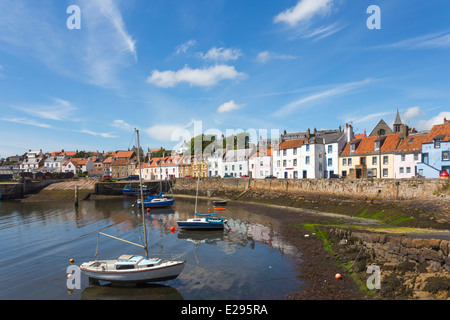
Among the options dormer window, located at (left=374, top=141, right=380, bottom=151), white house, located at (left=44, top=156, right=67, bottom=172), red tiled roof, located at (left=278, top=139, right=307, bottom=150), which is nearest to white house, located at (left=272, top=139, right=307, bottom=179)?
red tiled roof, located at (left=278, top=139, right=307, bottom=150)

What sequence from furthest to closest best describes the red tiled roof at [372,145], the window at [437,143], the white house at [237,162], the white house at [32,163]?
the white house at [32,163] → the white house at [237,162] → the red tiled roof at [372,145] → the window at [437,143]

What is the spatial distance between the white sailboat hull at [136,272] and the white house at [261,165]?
5298 centimetres

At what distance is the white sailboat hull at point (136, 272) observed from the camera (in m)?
17.3

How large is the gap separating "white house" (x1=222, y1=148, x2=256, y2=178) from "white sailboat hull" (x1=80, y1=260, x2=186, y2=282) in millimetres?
61539

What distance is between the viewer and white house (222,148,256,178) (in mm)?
79500

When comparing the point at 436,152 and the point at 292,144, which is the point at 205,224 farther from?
the point at 292,144

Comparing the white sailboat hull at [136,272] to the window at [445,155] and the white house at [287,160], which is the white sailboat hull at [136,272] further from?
the white house at [287,160]

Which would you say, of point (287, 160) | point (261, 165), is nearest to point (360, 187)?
Answer: point (287, 160)

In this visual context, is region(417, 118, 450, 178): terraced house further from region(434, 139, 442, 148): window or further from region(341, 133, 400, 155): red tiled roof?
region(341, 133, 400, 155): red tiled roof

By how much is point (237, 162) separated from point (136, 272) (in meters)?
65.4

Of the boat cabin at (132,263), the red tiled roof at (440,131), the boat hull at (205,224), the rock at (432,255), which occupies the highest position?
the red tiled roof at (440,131)

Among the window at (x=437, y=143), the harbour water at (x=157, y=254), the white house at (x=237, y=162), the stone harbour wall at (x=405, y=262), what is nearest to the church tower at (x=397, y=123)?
the window at (x=437, y=143)

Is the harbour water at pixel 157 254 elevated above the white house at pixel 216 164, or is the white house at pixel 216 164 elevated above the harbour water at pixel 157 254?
the white house at pixel 216 164
